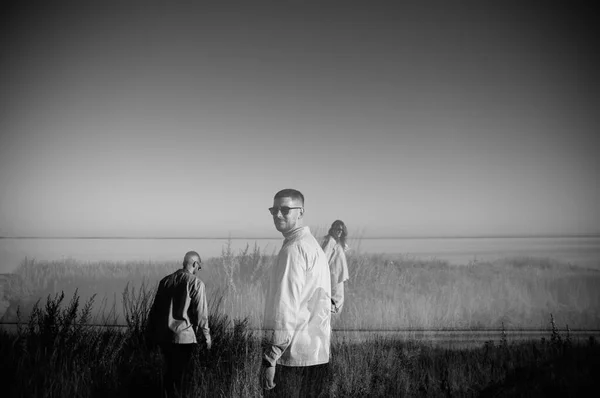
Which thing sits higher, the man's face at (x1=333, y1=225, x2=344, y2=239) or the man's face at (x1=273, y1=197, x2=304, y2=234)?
the man's face at (x1=273, y1=197, x2=304, y2=234)

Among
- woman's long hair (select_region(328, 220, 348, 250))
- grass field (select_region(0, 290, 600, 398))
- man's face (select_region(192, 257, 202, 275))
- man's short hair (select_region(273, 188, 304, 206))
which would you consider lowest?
grass field (select_region(0, 290, 600, 398))

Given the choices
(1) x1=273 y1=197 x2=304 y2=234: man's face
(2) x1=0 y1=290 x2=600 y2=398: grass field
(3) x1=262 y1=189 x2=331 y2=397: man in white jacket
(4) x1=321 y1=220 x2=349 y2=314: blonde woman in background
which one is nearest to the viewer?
(3) x1=262 y1=189 x2=331 y2=397: man in white jacket

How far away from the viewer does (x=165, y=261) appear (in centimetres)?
443

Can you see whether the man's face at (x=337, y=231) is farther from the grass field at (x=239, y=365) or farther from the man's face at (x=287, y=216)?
the man's face at (x=287, y=216)

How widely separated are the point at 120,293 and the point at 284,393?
2.67 m

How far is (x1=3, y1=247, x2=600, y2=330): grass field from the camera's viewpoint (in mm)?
4168

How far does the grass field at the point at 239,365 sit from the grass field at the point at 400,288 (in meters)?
0.44

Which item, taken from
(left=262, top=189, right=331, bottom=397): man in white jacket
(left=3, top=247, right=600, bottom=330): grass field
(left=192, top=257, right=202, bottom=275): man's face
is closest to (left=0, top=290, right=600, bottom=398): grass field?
(left=3, top=247, right=600, bottom=330): grass field

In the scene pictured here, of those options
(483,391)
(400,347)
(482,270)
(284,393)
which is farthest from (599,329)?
(284,393)

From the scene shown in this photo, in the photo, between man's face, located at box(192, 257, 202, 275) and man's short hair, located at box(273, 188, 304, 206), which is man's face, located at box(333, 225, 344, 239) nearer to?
man's short hair, located at box(273, 188, 304, 206)

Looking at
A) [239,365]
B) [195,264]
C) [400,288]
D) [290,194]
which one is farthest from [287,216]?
[400,288]

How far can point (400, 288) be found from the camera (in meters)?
4.77

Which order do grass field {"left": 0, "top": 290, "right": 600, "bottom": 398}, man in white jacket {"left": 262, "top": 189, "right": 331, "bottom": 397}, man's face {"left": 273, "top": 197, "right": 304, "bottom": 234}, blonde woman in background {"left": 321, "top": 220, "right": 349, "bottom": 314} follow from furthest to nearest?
blonde woman in background {"left": 321, "top": 220, "right": 349, "bottom": 314}
grass field {"left": 0, "top": 290, "right": 600, "bottom": 398}
man's face {"left": 273, "top": 197, "right": 304, "bottom": 234}
man in white jacket {"left": 262, "top": 189, "right": 331, "bottom": 397}

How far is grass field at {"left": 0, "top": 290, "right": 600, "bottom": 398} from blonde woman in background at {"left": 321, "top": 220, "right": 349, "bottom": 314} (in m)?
0.51
